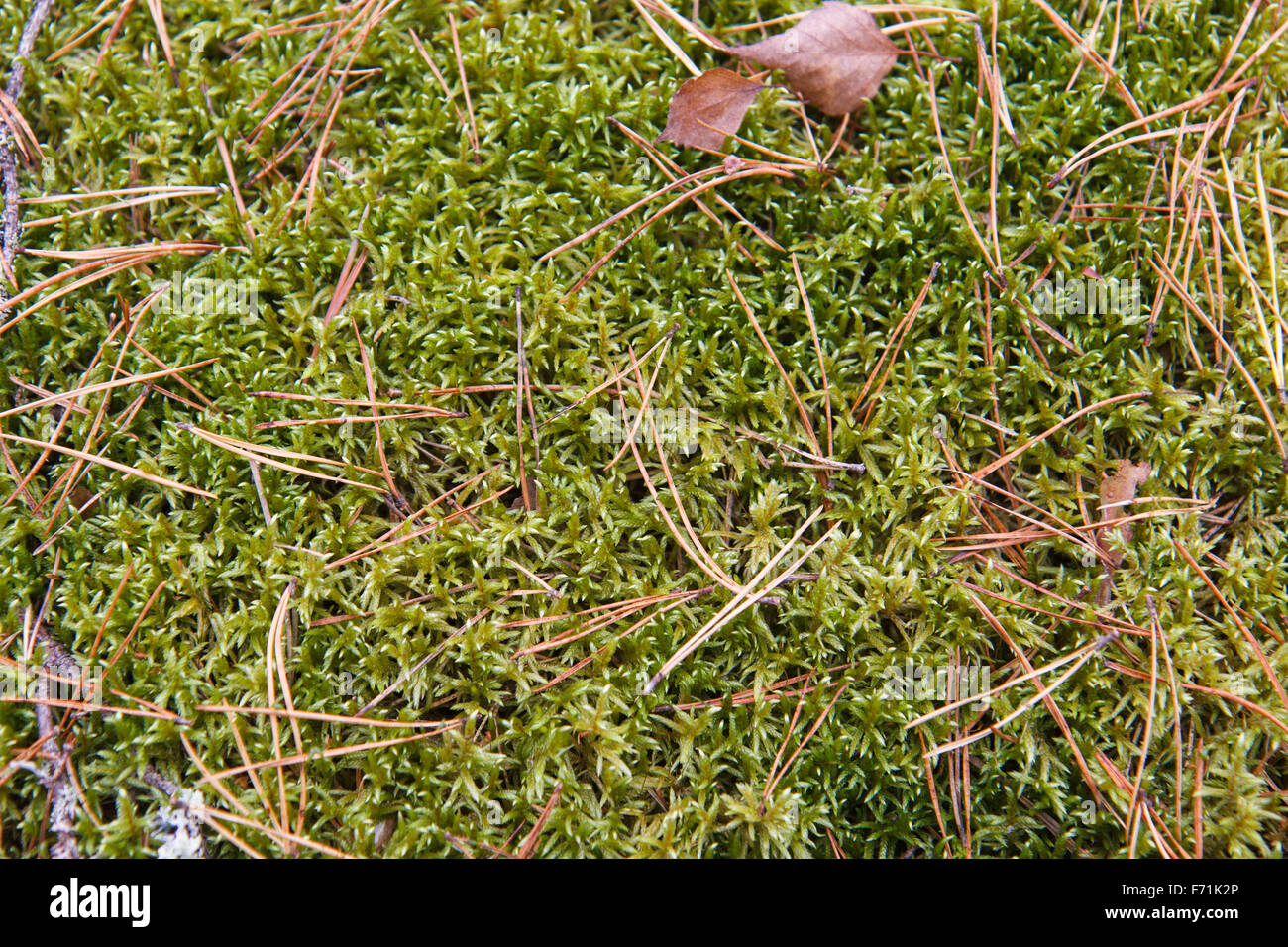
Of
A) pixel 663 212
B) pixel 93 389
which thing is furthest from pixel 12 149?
pixel 663 212

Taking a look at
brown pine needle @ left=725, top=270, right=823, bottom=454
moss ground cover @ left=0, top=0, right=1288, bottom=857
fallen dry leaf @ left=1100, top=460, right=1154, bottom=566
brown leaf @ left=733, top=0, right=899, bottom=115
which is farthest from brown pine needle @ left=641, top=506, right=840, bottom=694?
brown leaf @ left=733, top=0, right=899, bottom=115

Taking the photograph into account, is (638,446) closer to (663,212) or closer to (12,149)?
(663,212)

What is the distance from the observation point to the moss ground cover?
209 centimetres

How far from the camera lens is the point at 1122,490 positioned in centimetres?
224

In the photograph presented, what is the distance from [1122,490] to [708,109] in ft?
5.59

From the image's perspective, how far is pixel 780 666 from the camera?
7.07 ft

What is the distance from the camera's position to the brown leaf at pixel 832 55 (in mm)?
2414

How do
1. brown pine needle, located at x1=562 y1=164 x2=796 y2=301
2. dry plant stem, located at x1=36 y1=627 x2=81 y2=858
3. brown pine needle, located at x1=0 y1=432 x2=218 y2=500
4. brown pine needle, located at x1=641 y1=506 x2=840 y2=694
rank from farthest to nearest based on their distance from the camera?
brown pine needle, located at x1=562 y1=164 x2=796 y2=301 → brown pine needle, located at x1=0 y1=432 x2=218 y2=500 → brown pine needle, located at x1=641 y1=506 x2=840 y2=694 → dry plant stem, located at x1=36 y1=627 x2=81 y2=858

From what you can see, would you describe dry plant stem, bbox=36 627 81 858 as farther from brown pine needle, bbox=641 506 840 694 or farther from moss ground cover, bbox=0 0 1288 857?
brown pine needle, bbox=641 506 840 694

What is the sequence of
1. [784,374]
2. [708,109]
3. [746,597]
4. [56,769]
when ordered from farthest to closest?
[708,109] < [784,374] < [746,597] < [56,769]

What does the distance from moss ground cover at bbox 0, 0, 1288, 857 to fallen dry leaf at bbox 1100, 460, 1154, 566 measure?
0.04 metres

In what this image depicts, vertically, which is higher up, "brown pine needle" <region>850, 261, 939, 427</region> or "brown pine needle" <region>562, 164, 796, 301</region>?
"brown pine needle" <region>562, 164, 796, 301</region>

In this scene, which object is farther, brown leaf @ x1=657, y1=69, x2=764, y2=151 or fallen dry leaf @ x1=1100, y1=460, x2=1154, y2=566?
brown leaf @ x1=657, y1=69, x2=764, y2=151
